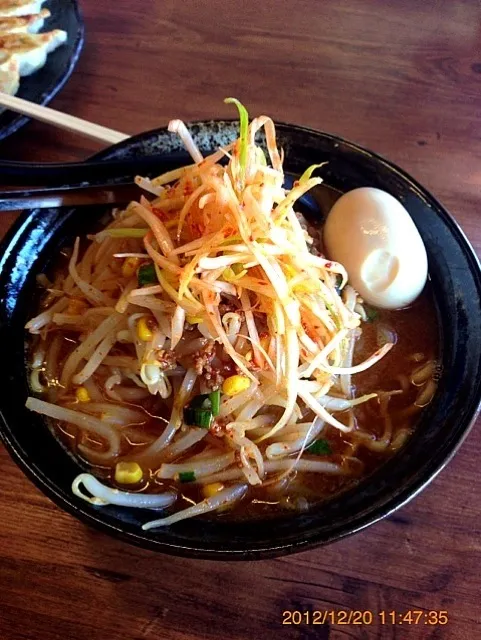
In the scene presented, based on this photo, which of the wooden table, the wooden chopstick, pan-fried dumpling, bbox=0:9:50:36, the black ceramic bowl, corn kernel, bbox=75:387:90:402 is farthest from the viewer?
pan-fried dumpling, bbox=0:9:50:36

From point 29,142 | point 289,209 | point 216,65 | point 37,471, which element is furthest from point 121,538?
point 216,65

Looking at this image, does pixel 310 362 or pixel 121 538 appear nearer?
pixel 121 538

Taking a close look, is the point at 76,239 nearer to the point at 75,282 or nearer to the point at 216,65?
the point at 75,282

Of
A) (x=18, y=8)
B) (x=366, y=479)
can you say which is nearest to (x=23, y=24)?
(x=18, y=8)

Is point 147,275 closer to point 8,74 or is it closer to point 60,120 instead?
point 60,120

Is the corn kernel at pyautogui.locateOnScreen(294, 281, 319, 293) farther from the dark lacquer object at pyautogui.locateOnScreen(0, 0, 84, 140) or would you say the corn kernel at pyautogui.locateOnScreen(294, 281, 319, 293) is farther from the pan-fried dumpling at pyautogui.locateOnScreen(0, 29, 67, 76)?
the pan-fried dumpling at pyautogui.locateOnScreen(0, 29, 67, 76)

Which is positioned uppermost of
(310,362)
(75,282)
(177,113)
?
(177,113)

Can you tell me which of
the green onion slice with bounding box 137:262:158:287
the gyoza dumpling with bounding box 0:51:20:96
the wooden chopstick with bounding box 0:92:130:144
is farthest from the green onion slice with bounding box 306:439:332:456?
the gyoza dumpling with bounding box 0:51:20:96

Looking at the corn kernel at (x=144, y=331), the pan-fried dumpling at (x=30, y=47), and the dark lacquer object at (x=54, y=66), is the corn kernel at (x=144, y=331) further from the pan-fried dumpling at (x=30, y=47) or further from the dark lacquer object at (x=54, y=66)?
the pan-fried dumpling at (x=30, y=47)
